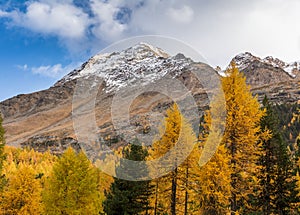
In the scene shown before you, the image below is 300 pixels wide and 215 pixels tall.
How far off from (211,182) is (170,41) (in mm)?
15779

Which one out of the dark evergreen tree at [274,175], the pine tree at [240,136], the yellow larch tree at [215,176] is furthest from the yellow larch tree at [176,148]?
the dark evergreen tree at [274,175]

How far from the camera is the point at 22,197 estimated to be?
29.7m

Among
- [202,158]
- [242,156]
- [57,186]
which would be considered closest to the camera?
[242,156]

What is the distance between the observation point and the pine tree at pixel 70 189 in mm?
25328

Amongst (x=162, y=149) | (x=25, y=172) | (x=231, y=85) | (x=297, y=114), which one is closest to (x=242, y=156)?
(x=231, y=85)

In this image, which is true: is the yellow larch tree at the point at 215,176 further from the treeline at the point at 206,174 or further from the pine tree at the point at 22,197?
the pine tree at the point at 22,197

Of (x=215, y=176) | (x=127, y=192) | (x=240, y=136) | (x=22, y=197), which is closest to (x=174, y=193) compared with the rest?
(x=127, y=192)

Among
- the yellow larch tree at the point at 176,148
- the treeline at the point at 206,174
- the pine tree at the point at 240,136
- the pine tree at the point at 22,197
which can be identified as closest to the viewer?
the pine tree at the point at 240,136

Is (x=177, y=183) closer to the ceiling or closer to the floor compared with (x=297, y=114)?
closer to the floor

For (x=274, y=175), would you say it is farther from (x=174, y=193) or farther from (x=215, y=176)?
(x=174, y=193)

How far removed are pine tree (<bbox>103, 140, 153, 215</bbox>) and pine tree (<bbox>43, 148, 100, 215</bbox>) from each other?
4.38 m

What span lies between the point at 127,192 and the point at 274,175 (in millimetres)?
11590

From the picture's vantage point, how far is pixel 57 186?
26203 millimetres

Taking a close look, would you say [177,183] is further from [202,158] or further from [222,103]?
[222,103]
